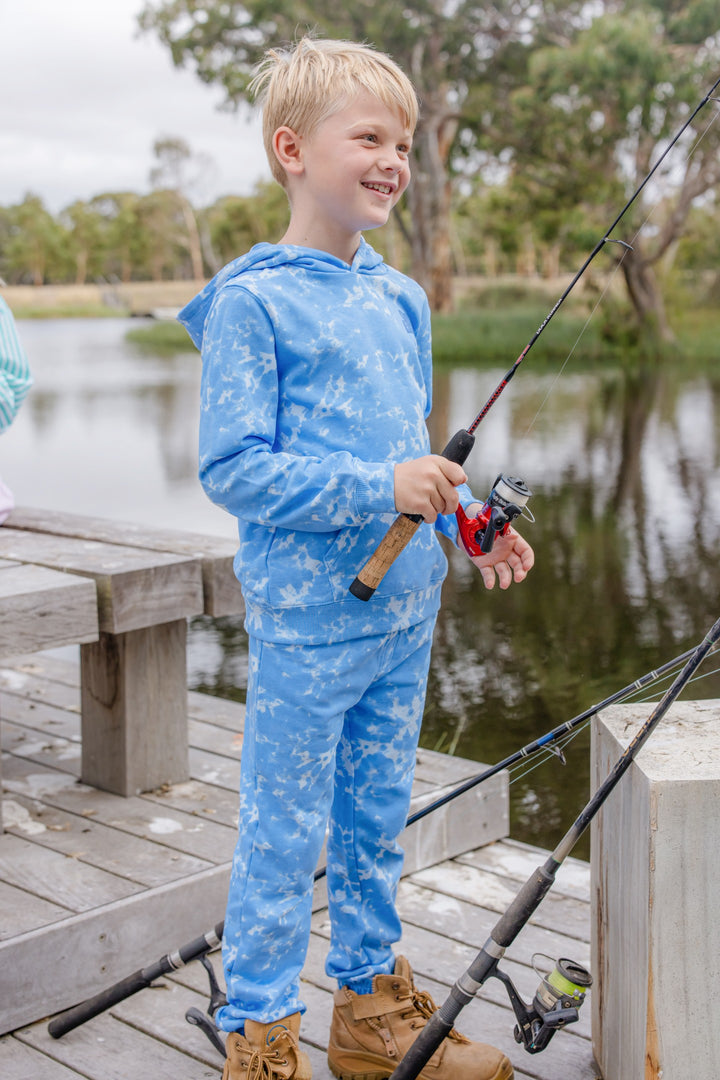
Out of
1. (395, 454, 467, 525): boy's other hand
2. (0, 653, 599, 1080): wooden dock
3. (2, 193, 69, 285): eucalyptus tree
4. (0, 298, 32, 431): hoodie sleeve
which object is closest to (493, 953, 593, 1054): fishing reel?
(0, 653, 599, 1080): wooden dock

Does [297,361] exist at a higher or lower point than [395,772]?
higher

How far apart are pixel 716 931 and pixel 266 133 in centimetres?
116

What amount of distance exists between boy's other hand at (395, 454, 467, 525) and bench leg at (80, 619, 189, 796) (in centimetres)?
112

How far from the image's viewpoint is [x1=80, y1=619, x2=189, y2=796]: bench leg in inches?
97.1

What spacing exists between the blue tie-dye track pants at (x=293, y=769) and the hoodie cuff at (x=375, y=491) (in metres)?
0.21

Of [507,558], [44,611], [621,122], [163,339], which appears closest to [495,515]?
[507,558]

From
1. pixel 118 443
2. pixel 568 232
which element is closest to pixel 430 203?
pixel 568 232

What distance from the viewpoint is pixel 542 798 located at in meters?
3.42

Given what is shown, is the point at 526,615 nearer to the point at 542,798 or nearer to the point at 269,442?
the point at 542,798

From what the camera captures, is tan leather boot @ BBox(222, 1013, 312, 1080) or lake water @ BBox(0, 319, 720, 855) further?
lake water @ BBox(0, 319, 720, 855)

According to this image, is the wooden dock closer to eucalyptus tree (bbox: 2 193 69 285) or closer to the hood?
the hood

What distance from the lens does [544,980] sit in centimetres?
157

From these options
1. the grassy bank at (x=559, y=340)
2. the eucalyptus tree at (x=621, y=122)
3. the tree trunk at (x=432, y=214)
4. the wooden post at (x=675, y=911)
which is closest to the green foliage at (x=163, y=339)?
the tree trunk at (x=432, y=214)

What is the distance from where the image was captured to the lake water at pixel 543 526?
4.18 meters
